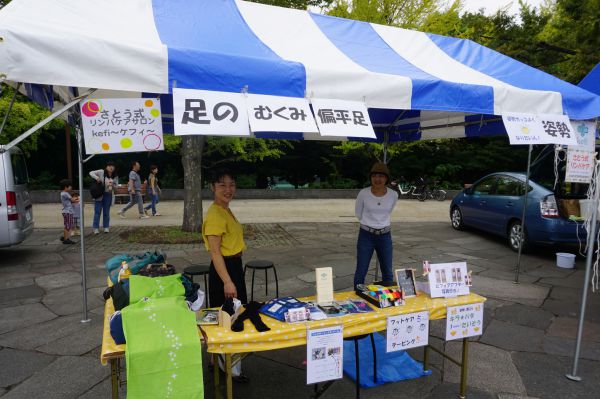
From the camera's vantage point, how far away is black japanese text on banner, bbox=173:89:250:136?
98.3 inches

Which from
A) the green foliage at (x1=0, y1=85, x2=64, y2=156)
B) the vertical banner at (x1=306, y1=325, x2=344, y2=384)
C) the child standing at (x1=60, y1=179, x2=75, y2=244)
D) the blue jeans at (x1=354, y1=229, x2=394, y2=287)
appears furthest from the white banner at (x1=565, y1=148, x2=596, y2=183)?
the green foliage at (x1=0, y1=85, x2=64, y2=156)

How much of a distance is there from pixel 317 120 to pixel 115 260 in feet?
6.79

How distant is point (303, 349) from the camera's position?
3.77 metres

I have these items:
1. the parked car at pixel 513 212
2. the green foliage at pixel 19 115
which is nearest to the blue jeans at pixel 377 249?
the parked car at pixel 513 212

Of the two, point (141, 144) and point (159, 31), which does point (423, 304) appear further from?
point (159, 31)

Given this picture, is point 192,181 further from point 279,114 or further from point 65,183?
point 279,114

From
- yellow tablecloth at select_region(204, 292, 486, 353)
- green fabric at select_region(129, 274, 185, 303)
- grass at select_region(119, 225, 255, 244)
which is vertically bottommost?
grass at select_region(119, 225, 255, 244)

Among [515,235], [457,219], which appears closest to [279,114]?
[515,235]

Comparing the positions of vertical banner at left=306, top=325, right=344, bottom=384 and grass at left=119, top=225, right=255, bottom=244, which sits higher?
vertical banner at left=306, top=325, right=344, bottom=384

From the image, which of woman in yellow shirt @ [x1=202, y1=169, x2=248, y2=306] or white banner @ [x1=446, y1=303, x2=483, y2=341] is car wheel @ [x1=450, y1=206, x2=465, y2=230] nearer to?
white banner @ [x1=446, y1=303, x2=483, y2=341]

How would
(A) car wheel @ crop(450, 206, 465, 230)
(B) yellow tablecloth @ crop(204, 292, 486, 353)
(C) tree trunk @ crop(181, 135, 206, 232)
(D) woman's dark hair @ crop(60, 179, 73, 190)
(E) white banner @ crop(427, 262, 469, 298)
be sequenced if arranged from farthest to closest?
(A) car wheel @ crop(450, 206, 465, 230)
(C) tree trunk @ crop(181, 135, 206, 232)
(D) woman's dark hair @ crop(60, 179, 73, 190)
(E) white banner @ crop(427, 262, 469, 298)
(B) yellow tablecloth @ crop(204, 292, 486, 353)

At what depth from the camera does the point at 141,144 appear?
111 inches

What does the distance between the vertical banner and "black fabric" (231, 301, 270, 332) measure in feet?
0.97

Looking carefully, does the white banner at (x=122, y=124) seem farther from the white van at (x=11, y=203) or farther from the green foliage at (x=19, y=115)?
the green foliage at (x=19, y=115)
